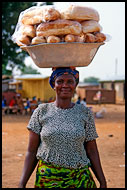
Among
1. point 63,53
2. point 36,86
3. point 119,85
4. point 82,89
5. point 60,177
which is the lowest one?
point 60,177

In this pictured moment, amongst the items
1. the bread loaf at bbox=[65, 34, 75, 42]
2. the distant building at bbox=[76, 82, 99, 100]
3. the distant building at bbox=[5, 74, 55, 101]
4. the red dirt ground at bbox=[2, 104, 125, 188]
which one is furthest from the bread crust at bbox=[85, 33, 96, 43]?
the distant building at bbox=[76, 82, 99, 100]

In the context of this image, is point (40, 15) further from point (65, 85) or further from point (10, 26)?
point (10, 26)

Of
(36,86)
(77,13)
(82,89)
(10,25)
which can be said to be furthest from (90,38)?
(82,89)

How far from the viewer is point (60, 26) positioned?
2.11 metres

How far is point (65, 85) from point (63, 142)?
44cm

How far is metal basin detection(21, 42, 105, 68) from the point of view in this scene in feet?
7.11

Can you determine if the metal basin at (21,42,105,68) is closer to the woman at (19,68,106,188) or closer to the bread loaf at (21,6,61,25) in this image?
the woman at (19,68,106,188)

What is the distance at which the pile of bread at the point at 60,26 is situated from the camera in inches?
82.4

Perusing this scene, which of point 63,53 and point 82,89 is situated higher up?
point 82,89

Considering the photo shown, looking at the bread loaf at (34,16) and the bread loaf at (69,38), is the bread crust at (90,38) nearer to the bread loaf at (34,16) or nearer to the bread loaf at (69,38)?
the bread loaf at (69,38)

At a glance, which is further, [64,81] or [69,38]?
[64,81]

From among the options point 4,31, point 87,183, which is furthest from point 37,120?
point 4,31

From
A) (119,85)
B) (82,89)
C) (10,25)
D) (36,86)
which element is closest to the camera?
(10,25)

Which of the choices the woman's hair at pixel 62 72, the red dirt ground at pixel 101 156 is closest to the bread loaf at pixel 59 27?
the woman's hair at pixel 62 72
